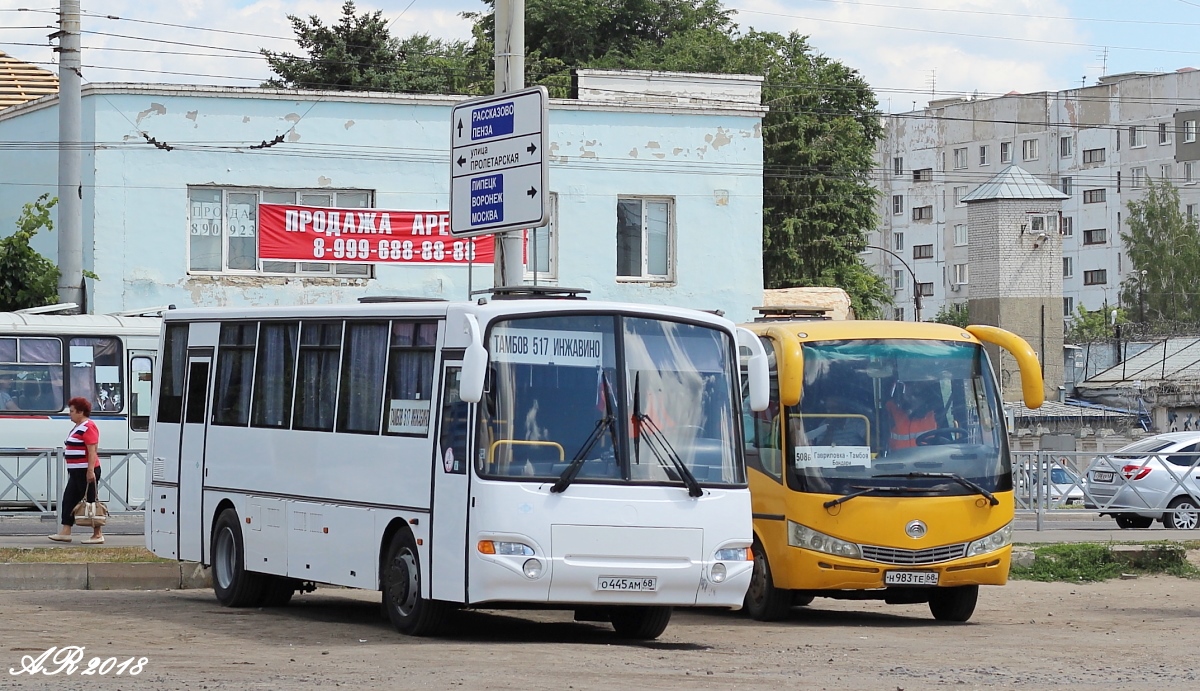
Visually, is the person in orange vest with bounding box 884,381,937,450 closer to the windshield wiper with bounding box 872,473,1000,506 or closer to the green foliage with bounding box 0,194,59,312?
the windshield wiper with bounding box 872,473,1000,506

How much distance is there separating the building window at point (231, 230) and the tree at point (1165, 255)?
70745mm

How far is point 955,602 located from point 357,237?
65.3ft

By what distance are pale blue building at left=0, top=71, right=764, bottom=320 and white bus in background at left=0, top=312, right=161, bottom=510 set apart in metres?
4.51

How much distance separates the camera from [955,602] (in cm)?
1506

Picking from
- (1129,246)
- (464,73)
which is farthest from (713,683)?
(1129,246)

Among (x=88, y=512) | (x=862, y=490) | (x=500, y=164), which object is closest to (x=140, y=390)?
(x=88, y=512)

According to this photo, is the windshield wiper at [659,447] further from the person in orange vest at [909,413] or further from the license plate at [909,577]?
the person in orange vest at [909,413]

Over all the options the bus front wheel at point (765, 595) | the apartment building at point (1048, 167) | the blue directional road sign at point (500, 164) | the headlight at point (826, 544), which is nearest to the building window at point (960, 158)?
the apartment building at point (1048, 167)

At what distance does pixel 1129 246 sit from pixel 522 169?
88.0m

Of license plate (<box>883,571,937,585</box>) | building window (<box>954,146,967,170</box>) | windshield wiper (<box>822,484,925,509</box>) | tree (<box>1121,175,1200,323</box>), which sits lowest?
license plate (<box>883,571,937,585</box>)

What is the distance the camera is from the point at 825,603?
17.3 m

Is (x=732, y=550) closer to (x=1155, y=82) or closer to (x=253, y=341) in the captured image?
(x=253, y=341)

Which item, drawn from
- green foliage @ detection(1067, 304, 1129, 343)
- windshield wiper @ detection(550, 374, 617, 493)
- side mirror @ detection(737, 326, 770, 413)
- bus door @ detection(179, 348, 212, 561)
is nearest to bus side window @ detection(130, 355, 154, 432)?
bus door @ detection(179, 348, 212, 561)

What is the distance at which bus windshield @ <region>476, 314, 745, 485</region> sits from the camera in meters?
11.9
